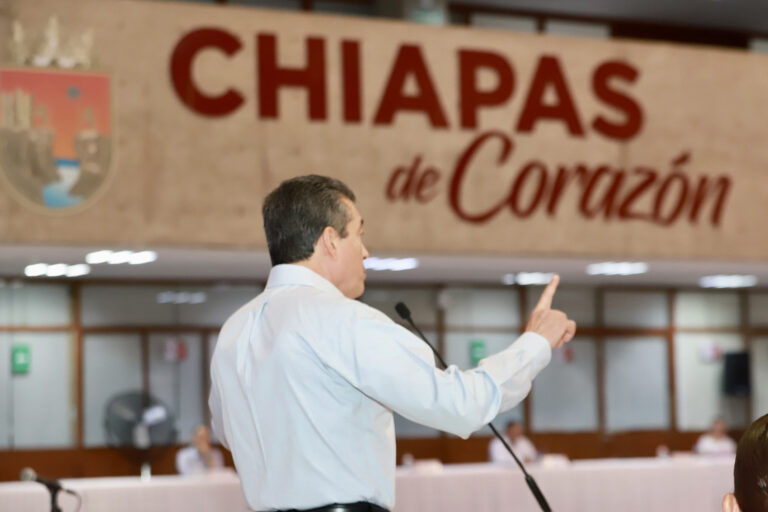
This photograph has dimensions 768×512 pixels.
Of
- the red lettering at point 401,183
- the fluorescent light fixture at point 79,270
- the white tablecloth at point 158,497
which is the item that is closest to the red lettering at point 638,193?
the red lettering at point 401,183

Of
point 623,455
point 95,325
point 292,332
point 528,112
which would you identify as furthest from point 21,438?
point 292,332

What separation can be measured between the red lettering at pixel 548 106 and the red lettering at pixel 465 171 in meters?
0.20

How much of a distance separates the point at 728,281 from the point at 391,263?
417cm

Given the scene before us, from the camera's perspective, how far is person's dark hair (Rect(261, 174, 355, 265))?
2.32 meters

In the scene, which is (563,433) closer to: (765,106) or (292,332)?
(765,106)

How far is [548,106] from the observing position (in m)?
9.49

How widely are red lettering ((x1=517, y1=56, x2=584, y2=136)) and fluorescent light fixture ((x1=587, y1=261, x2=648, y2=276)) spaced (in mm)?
1240

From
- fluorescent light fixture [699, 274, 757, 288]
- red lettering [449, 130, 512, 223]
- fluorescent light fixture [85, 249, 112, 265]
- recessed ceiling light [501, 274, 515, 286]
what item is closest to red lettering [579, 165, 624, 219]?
red lettering [449, 130, 512, 223]

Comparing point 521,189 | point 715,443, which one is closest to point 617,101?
point 521,189

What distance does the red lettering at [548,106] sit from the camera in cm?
945

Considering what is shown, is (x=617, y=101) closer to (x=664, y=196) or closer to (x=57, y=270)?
(x=664, y=196)

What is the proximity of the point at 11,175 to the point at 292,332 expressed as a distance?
20.7 ft

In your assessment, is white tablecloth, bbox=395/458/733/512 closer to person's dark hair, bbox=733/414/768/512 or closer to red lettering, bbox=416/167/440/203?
red lettering, bbox=416/167/440/203

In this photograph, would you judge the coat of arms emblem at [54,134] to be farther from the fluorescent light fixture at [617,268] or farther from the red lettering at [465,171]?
the fluorescent light fixture at [617,268]
